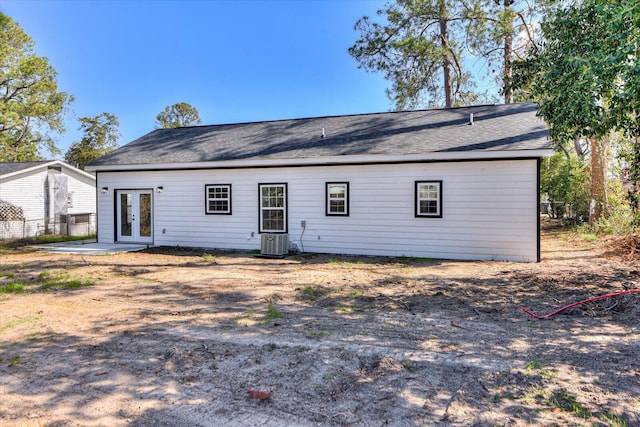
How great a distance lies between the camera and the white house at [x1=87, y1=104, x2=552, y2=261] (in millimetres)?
10828

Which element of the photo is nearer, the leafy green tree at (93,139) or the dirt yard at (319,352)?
the dirt yard at (319,352)

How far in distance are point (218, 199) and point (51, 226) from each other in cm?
1427

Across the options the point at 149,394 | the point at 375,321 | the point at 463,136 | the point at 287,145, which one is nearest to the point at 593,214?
the point at 463,136

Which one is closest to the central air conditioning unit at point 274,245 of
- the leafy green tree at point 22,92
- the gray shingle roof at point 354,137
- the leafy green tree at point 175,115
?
the gray shingle roof at point 354,137

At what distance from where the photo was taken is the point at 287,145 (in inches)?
539

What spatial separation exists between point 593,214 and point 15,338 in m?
19.6

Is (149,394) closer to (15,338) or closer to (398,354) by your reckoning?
(398,354)

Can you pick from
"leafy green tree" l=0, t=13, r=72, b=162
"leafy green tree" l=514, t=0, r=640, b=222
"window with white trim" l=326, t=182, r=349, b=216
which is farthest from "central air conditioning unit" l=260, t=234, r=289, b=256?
"leafy green tree" l=0, t=13, r=72, b=162

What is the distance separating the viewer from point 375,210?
11969mm

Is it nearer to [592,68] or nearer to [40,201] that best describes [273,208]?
[592,68]

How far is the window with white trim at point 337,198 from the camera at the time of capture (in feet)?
40.2

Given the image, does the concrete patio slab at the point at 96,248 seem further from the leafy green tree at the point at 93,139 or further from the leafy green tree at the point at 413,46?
the leafy green tree at the point at 93,139

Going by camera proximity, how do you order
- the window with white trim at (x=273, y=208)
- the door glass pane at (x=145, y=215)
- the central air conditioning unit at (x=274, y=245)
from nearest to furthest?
the central air conditioning unit at (x=274, y=245), the window with white trim at (x=273, y=208), the door glass pane at (x=145, y=215)

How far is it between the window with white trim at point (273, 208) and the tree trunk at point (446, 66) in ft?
43.5
